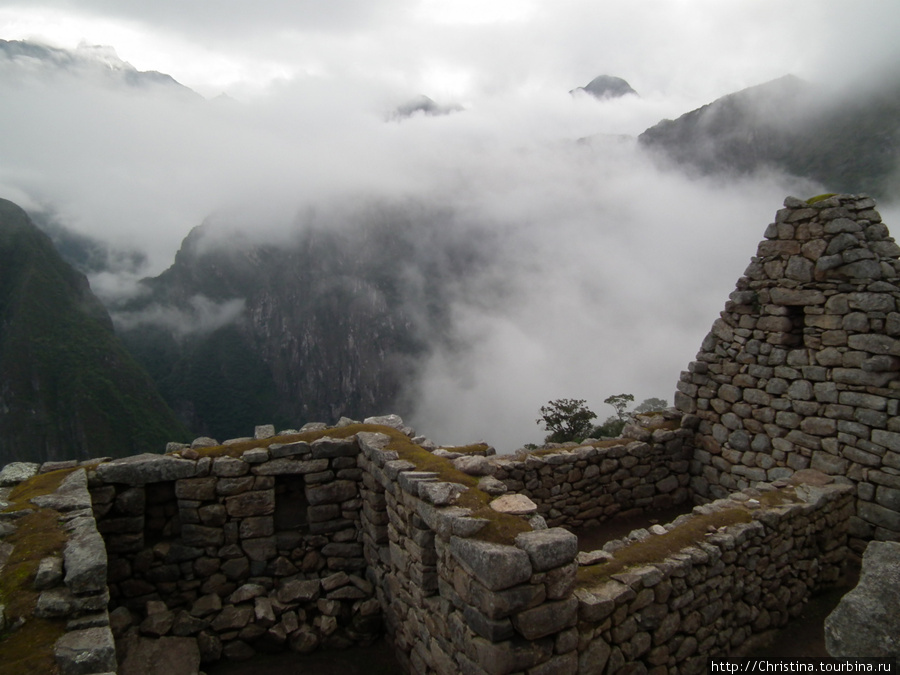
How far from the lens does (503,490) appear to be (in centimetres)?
613

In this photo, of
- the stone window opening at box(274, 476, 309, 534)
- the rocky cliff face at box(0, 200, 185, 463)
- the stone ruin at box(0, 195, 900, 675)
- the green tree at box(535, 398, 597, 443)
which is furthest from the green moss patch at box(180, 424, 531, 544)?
the rocky cliff face at box(0, 200, 185, 463)

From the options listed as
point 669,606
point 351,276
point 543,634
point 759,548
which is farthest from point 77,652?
point 351,276

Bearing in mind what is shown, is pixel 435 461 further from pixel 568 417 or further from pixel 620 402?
pixel 620 402

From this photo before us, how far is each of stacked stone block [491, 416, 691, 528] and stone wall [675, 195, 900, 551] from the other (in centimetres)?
56

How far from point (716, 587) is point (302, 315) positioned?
144349mm

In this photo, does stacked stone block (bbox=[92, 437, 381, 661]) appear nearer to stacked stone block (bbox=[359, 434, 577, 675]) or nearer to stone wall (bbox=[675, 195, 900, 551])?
stacked stone block (bbox=[359, 434, 577, 675])

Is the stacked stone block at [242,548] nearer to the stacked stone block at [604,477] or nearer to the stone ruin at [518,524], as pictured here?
the stone ruin at [518,524]

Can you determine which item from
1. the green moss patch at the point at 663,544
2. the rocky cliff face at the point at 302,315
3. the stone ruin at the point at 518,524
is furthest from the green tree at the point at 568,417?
the rocky cliff face at the point at 302,315

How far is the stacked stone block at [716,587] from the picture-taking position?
5473mm

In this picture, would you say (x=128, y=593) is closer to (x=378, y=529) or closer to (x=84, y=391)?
(x=378, y=529)

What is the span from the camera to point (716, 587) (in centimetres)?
663

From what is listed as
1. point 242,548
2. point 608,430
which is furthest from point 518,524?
point 608,430

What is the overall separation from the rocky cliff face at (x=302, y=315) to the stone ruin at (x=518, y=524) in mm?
104599

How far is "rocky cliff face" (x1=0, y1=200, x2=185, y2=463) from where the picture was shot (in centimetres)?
7131
